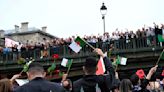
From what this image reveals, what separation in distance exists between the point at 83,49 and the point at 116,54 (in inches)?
120

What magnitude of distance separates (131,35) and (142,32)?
769 millimetres

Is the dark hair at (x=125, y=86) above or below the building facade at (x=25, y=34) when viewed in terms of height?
below

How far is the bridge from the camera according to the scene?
31.8m

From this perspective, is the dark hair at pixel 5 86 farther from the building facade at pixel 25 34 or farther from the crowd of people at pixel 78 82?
the building facade at pixel 25 34

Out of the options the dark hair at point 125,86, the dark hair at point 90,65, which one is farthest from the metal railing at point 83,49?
the dark hair at point 90,65

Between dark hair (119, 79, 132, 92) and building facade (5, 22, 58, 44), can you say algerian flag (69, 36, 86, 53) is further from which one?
building facade (5, 22, 58, 44)

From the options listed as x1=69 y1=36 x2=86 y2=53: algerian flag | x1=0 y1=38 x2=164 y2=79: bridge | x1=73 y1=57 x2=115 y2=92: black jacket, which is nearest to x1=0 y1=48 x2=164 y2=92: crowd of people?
x1=73 y1=57 x2=115 y2=92: black jacket

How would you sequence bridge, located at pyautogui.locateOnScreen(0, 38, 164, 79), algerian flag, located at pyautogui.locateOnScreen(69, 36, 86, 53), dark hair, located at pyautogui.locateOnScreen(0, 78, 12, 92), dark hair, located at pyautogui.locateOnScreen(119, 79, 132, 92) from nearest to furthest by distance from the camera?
dark hair, located at pyautogui.locateOnScreen(0, 78, 12, 92) → dark hair, located at pyautogui.locateOnScreen(119, 79, 132, 92) → algerian flag, located at pyautogui.locateOnScreen(69, 36, 86, 53) → bridge, located at pyautogui.locateOnScreen(0, 38, 164, 79)

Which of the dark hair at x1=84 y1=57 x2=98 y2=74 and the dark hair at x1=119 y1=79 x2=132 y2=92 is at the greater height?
the dark hair at x1=84 y1=57 x2=98 y2=74

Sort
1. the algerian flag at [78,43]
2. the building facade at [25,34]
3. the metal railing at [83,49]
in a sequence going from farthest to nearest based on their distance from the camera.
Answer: the building facade at [25,34] → the metal railing at [83,49] → the algerian flag at [78,43]

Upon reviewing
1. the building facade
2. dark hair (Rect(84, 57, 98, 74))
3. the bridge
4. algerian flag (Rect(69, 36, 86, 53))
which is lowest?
the bridge

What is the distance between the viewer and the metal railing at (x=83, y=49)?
31406 mm

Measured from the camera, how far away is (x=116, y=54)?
3269cm

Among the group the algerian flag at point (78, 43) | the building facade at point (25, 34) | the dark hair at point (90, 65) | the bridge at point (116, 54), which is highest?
the building facade at point (25, 34)
